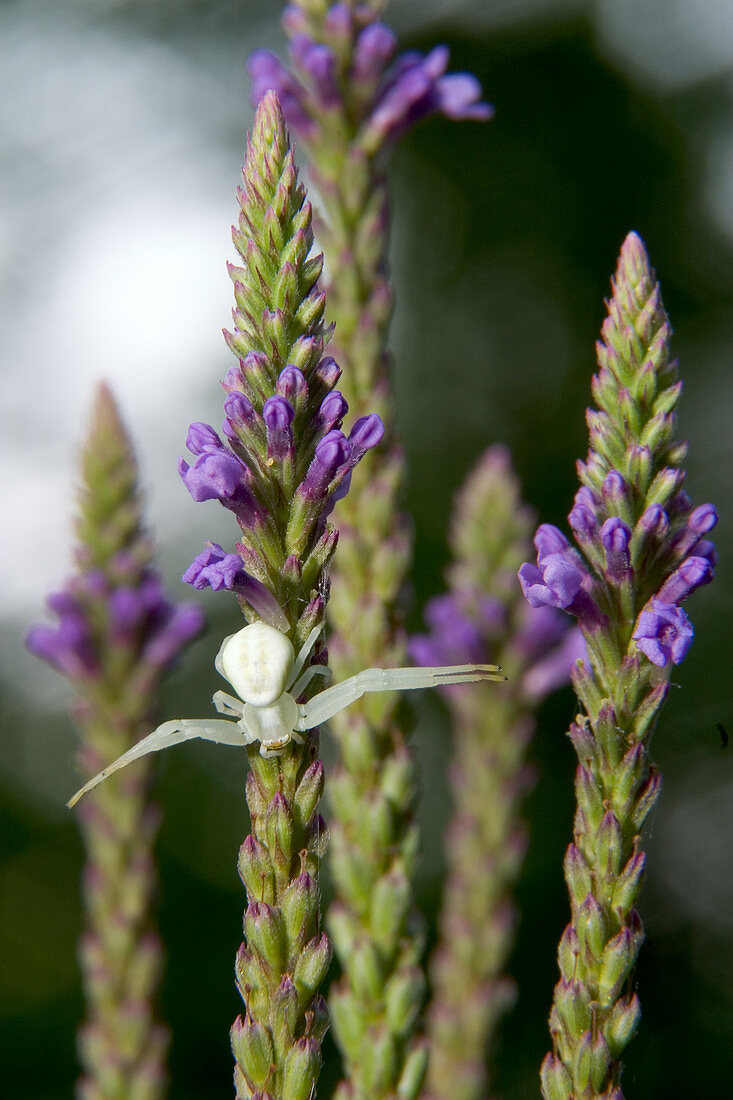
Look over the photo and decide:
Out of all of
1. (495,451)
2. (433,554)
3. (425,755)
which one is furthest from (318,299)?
(425,755)

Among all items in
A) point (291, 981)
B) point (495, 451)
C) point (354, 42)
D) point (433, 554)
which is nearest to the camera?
point (291, 981)

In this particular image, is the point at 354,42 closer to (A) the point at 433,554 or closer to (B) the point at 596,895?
(B) the point at 596,895

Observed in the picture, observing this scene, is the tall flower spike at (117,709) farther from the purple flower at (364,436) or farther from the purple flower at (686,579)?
the purple flower at (686,579)

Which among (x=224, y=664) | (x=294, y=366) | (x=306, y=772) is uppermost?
(x=294, y=366)

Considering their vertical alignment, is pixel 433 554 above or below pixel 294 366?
above

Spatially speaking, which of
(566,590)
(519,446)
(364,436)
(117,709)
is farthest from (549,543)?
(519,446)

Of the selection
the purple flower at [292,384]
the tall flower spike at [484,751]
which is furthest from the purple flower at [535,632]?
the purple flower at [292,384]

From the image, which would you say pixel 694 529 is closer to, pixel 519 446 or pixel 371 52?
pixel 371 52
